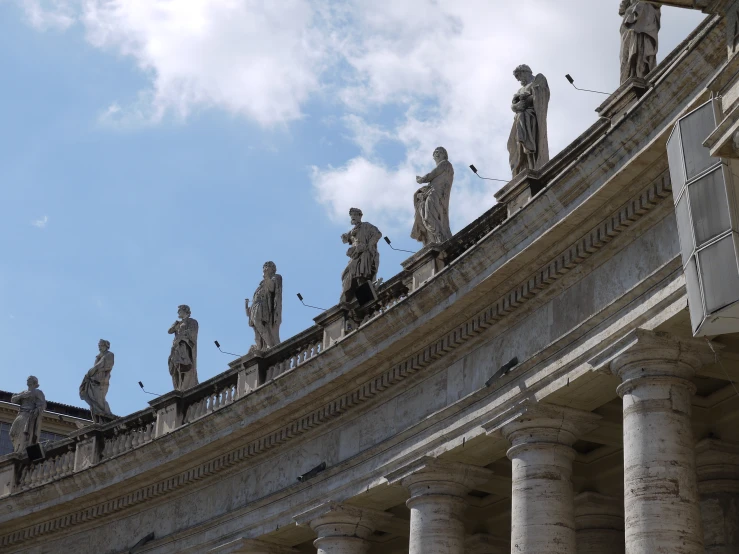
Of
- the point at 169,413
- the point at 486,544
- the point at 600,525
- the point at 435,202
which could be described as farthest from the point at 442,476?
the point at 169,413

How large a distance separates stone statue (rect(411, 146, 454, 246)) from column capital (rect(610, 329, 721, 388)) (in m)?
11.6

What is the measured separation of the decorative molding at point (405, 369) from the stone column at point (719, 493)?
245 inches

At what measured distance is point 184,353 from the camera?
172 feet

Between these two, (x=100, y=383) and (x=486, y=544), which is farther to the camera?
(x=100, y=383)

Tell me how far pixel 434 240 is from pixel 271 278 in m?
9.25

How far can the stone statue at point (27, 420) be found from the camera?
57688 millimetres

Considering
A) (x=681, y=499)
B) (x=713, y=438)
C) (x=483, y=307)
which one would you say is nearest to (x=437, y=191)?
(x=483, y=307)

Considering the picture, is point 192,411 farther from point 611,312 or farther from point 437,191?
point 611,312

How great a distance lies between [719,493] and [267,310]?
711 inches

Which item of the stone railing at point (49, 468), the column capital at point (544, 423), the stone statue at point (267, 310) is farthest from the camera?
the stone railing at point (49, 468)

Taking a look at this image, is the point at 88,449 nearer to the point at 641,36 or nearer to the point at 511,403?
the point at 511,403

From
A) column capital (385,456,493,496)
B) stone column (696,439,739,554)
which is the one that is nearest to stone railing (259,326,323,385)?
column capital (385,456,493,496)

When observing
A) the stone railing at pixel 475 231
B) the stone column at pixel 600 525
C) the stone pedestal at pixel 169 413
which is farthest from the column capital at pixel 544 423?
the stone pedestal at pixel 169 413

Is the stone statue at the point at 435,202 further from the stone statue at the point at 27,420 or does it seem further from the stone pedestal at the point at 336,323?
the stone statue at the point at 27,420
